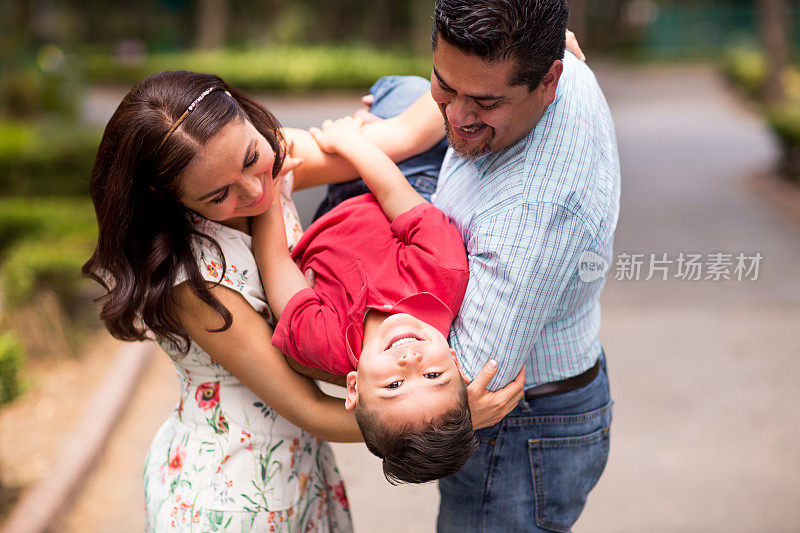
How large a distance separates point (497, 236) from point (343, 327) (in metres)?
0.43

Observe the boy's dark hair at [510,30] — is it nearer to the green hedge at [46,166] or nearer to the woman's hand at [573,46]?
the woman's hand at [573,46]

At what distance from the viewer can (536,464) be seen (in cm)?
210

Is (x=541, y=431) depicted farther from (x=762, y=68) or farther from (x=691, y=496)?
(x=762, y=68)

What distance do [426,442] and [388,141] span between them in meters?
0.80

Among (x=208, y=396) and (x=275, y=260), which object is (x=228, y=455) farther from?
(x=275, y=260)

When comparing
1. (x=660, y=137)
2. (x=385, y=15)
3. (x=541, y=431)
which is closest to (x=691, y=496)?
(x=541, y=431)

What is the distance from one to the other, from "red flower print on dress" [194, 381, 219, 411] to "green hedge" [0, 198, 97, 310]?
3638mm

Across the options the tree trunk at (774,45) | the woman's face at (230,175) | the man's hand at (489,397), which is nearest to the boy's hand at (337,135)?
the woman's face at (230,175)

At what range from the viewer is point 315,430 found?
1995mm

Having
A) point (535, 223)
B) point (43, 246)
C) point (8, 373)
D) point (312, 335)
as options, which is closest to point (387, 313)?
point (312, 335)

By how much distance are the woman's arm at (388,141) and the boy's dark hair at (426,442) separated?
66cm

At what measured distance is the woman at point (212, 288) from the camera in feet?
5.87

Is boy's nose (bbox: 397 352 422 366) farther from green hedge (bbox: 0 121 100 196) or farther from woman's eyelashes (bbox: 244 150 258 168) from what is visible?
green hedge (bbox: 0 121 100 196)

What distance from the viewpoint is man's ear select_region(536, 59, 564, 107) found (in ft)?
5.61
